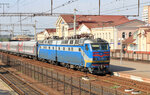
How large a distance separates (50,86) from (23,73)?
10082mm

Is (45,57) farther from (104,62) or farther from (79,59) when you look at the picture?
(104,62)

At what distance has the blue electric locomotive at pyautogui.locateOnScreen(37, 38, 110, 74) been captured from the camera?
2370 cm

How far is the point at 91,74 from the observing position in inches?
992

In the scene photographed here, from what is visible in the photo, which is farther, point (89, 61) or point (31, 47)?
point (31, 47)

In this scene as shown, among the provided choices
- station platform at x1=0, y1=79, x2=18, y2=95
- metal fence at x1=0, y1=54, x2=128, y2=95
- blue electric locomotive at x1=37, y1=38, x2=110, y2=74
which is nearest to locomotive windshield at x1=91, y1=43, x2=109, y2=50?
blue electric locomotive at x1=37, y1=38, x2=110, y2=74

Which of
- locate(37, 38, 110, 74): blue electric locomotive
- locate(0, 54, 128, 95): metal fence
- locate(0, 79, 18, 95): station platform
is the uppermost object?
locate(37, 38, 110, 74): blue electric locomotive

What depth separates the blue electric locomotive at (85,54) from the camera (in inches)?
933

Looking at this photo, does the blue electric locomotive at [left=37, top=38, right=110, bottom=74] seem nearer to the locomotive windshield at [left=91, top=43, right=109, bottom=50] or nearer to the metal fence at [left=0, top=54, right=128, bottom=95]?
the locomotive windshield at [left=91, top=43, right=109, bottom=50]

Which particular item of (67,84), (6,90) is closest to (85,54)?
(6,90)

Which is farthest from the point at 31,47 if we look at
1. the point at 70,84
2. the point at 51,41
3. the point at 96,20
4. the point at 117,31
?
the point at 96,20

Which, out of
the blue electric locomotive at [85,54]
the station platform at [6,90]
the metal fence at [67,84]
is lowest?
the station platform at [6,90]

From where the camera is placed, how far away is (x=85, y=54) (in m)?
24.4

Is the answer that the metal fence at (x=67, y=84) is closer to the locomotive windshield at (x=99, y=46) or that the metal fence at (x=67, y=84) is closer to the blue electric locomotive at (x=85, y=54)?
the blue electric locomotive at (x=85, y=54)

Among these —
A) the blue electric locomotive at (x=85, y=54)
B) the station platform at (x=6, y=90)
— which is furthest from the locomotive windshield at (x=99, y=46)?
the station platform at (x=6, y=90)
